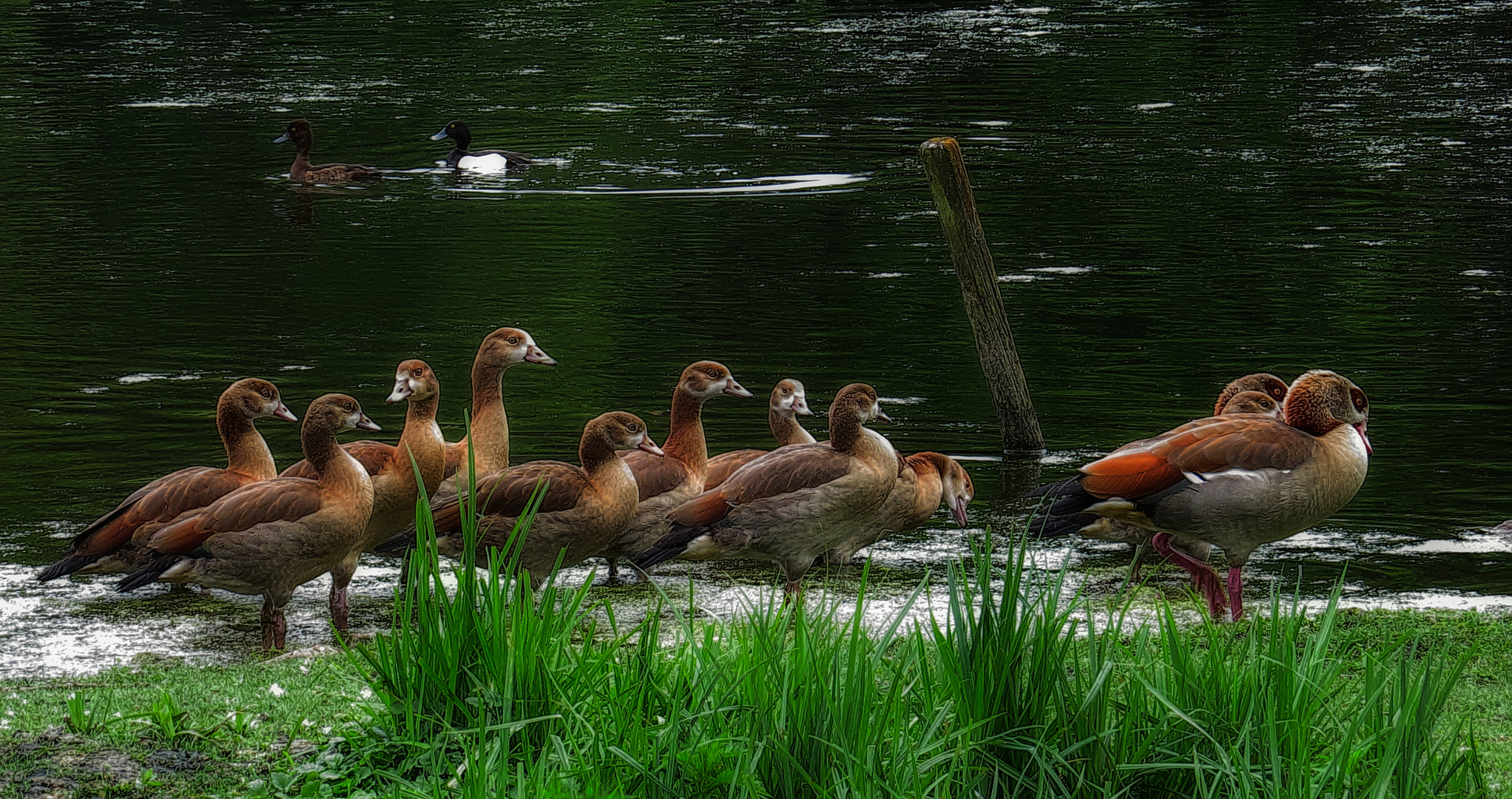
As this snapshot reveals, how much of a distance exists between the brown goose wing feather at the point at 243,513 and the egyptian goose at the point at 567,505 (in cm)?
73

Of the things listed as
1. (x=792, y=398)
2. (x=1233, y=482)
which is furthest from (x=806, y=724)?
(x=792, y=398)

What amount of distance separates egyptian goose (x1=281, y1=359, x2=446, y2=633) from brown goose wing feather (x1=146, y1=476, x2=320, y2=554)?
12.4 inches

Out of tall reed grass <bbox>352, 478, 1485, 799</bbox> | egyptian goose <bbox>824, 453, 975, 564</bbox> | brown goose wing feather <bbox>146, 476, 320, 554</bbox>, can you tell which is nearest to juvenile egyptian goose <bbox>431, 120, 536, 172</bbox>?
egyptian goose <bbox>824, 453, 975, 564</bbox>

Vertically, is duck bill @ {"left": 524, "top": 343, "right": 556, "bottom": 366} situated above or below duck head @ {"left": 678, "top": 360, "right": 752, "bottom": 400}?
above

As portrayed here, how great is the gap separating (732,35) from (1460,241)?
1029 inches

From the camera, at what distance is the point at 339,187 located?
2655 cm

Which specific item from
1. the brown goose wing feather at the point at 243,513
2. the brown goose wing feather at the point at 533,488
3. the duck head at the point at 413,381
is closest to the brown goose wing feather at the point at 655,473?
the brown goose wing feather at the point at 533,488

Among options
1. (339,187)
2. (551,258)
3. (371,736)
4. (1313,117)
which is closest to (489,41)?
(339,187)

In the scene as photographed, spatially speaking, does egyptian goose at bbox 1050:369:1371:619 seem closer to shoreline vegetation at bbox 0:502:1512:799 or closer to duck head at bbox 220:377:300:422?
shoreline vegetation at bbox 0:502:1512:799

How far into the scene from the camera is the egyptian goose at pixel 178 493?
8438mm

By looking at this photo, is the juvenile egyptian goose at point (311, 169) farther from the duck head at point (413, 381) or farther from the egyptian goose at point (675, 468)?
the duck head at point (413, 381)

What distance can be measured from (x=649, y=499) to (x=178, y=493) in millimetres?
2349

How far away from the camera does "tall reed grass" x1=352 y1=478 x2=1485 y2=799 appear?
499cm

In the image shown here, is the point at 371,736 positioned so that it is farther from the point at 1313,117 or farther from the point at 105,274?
the point at 1313,117
